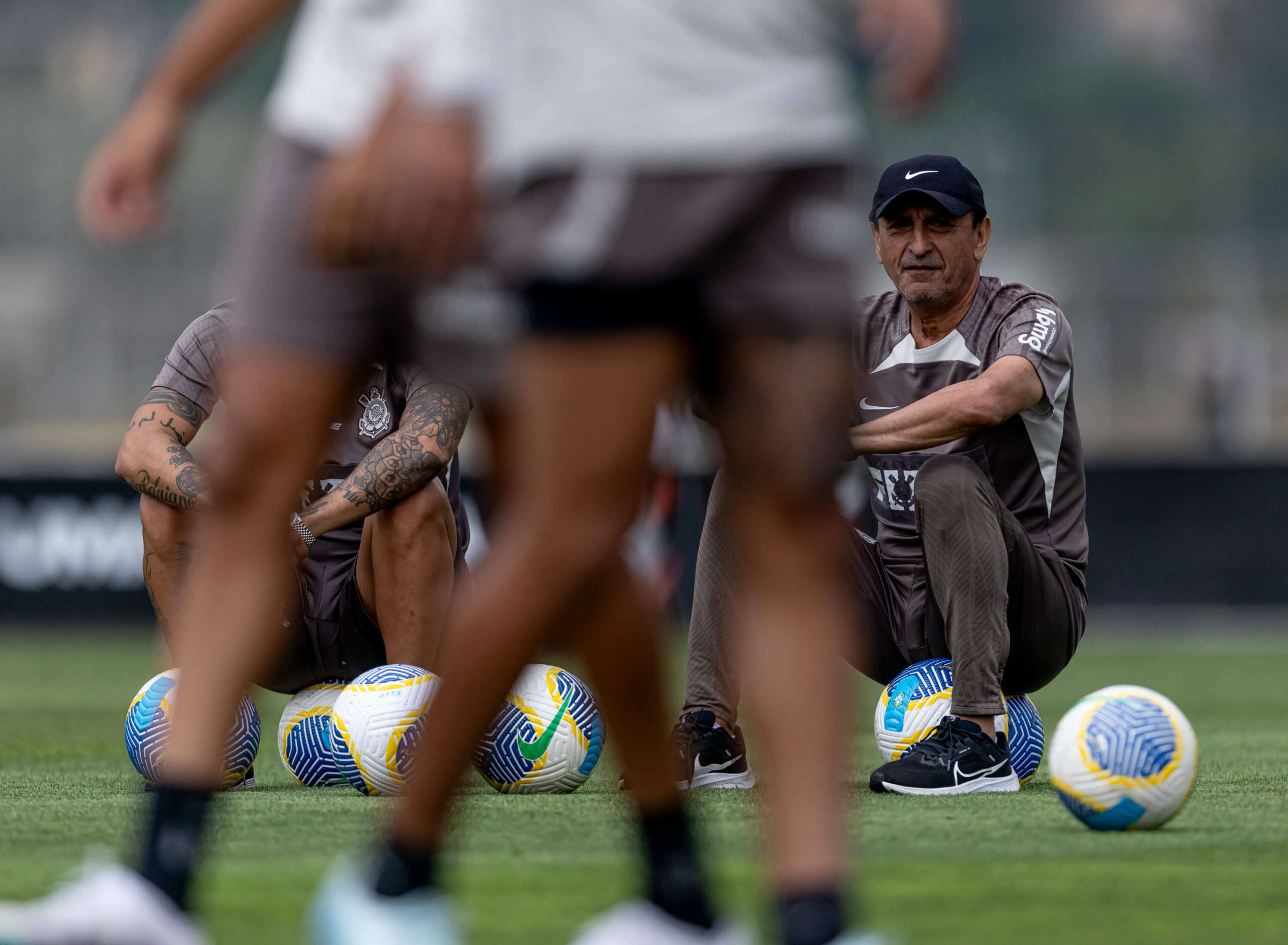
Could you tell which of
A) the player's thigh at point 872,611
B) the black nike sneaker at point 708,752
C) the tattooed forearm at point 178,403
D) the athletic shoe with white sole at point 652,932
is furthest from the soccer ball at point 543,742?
the athletic shoe with white sole at point 652,932

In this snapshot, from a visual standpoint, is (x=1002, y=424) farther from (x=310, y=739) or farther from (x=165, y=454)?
(x=165, y=454)

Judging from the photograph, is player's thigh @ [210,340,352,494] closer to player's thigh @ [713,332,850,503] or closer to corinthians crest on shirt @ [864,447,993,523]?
player's thigh @ [713,332,850,503]

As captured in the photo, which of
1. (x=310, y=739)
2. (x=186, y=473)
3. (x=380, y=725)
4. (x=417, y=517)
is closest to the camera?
(x=380, y=725)

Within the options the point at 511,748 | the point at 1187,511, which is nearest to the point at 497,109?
the point at 511,748

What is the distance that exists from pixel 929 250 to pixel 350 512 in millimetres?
1663

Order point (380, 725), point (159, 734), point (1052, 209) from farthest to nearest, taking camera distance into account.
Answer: point (1052, 209), point (159, 734), point (380, 725)

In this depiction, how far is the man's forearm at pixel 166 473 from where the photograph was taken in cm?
518

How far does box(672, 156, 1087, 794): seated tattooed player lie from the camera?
4754mm

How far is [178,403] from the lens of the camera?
215 inches

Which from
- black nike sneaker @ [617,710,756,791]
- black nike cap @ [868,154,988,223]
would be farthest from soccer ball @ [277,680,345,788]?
black nike cap @ [868,154,988,223]

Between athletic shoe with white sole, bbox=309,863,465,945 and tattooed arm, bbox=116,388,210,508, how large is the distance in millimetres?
2751

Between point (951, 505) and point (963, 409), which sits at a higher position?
point (963, 409)

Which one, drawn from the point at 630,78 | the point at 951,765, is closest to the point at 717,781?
the point at 951,765

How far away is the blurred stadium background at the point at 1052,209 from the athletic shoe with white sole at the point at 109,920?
12194mm
